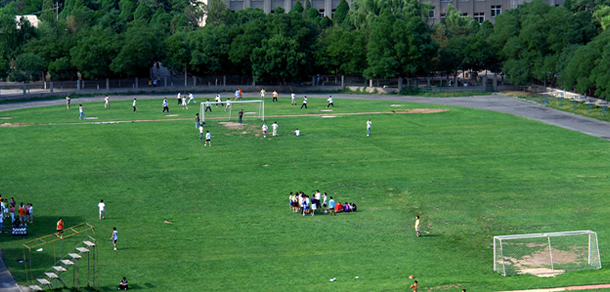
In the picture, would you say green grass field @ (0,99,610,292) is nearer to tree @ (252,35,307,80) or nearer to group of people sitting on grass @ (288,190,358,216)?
group of people sitting on grass @ (288,190,358,216)

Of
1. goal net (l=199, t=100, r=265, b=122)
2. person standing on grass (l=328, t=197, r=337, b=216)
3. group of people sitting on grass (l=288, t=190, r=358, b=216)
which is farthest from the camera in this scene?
goal net (l=199, t=100, r=265, b=122)

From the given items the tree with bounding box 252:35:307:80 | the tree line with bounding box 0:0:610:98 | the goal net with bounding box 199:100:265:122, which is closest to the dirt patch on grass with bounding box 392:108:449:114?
the goal net with bounding box 199:100:265:122

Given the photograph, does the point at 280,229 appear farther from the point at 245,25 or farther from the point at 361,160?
the point at 245,25

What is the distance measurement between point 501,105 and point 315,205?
52671mm

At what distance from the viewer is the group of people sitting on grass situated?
152 ft

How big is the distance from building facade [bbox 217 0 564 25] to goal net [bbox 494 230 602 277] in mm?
120992

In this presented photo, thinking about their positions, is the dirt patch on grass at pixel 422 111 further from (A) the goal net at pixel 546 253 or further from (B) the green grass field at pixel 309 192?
(A) the goal net at pixel 546 253

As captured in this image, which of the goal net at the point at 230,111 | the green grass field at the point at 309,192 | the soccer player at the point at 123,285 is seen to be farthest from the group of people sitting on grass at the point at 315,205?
the goal net at the point at 230,111

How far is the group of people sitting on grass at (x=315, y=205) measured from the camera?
152 ft

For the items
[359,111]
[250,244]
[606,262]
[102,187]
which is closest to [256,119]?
[359,111]

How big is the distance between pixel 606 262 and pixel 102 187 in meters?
34.0

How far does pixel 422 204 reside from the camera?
4866 cm

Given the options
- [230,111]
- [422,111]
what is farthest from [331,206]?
[422,111]

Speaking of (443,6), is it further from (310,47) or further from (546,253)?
(546,253)
